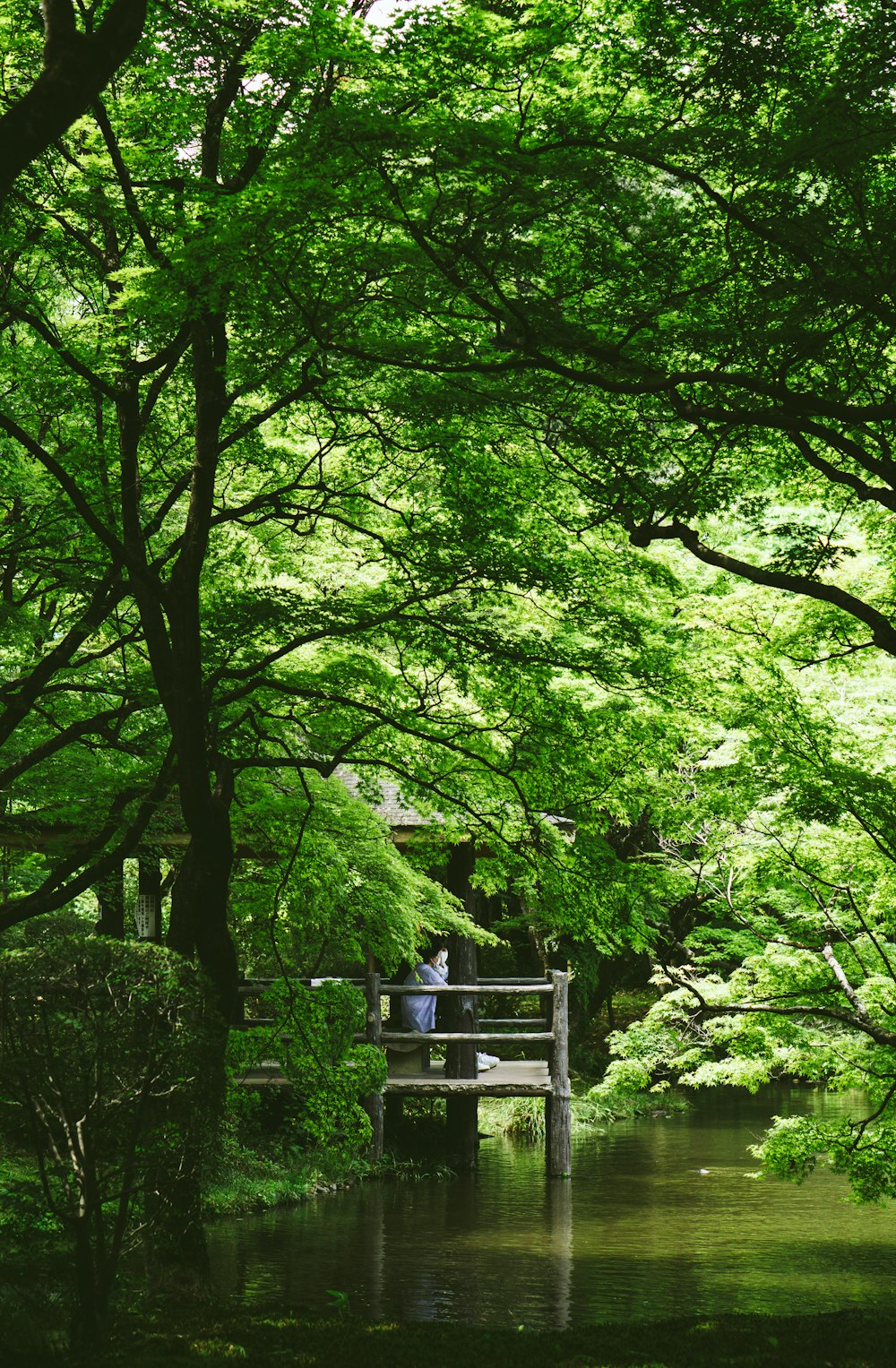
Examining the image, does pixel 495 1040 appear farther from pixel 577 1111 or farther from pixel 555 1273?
pixel 577 1111

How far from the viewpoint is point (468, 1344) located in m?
5.45

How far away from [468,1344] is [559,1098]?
28.0ft

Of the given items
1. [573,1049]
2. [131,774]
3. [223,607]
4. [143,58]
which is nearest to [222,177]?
[143,58]

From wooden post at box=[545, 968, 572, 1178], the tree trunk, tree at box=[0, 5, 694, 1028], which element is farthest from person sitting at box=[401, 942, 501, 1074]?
the tree trunk

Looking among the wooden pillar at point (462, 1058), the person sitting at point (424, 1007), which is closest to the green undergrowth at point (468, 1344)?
the wooden pillar at point (462, 1058)

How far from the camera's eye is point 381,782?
15508 millimetres

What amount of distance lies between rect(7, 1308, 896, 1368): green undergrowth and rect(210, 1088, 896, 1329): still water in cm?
179

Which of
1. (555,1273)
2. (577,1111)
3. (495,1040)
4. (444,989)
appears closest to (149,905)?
(444,989)

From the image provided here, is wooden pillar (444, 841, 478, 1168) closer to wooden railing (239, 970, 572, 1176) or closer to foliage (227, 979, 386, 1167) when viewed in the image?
wooden railing (239, 970, 572, 1176)

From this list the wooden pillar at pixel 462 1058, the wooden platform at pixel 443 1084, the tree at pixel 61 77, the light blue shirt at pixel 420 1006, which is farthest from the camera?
the light blue shirt at pixel 420 1006

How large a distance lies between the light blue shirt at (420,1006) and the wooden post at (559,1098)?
1.57 metres

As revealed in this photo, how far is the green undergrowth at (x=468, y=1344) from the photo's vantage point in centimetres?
486

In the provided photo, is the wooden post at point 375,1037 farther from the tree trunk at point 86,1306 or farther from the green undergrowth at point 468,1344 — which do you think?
the tree trunk at point 86,1306

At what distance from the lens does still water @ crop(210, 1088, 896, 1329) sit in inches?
321
